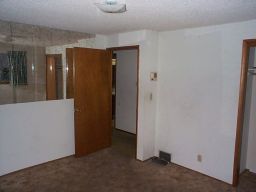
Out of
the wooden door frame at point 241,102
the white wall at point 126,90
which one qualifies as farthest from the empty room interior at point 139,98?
the white wall at point 126,90

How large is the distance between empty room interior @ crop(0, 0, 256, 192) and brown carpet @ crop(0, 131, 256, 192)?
2 centimetres

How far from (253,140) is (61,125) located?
314 cm

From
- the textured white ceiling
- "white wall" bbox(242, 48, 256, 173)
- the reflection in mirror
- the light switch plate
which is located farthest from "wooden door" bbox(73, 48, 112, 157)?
"white wall" bbox(242, 48, 256, 173)

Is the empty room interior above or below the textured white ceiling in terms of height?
below

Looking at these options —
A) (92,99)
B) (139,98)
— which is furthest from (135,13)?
(92,99)

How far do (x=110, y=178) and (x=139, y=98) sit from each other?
1.35 m

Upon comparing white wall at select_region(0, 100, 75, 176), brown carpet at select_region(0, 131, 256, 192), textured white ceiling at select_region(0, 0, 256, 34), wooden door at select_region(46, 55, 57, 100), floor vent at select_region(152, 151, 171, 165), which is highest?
textured white ceiling at select_region(0, 0, 256, 34)

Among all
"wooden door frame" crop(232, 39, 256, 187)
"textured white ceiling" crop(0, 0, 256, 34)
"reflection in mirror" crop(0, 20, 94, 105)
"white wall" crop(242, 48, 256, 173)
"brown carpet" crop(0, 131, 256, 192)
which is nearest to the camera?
"textured white ceiling" crop(0, 0, 256, 34)

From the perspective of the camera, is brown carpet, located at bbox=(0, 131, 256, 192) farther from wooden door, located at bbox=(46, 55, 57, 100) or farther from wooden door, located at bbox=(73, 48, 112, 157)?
wooden door, located at bbox=(46, 55, 57, 100)

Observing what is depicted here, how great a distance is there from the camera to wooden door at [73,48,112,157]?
12.1ft

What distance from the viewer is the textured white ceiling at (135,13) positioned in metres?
2.08

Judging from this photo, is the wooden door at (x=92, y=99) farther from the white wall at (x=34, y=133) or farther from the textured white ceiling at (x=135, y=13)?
the textured white ceiling at (x=135, y=13)

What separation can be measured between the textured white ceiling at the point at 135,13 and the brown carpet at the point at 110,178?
7.32ft

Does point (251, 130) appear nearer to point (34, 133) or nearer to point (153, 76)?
point (153, 76)
